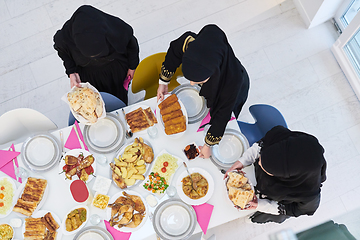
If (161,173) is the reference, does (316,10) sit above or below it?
above

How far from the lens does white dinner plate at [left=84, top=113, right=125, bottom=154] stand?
1.99 meters

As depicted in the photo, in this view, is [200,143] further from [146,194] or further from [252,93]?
[252,93]

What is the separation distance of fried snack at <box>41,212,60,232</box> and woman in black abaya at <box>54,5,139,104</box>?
92cm

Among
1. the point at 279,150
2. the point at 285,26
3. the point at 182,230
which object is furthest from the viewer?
the point at 285,26

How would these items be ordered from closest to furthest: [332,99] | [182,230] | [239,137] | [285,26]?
[182,230]
[239,137]
[332,99]
[285,26]

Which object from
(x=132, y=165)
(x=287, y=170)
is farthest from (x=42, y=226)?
(x=287, y=170)

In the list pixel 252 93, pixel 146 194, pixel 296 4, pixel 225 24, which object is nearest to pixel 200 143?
pixel 146 194

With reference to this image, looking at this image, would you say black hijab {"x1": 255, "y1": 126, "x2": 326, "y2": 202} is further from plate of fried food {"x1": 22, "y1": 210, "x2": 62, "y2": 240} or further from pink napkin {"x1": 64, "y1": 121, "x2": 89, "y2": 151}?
plate of fried food {"x1": 22, "y1": 210, "x2": 62, "y2": 240}

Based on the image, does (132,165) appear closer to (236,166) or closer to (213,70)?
(236,166)

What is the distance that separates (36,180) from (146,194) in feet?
2.50

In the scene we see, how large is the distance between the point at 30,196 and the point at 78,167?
36 cm

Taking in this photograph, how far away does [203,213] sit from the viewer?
6.09 ft

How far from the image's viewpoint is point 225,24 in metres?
3.33

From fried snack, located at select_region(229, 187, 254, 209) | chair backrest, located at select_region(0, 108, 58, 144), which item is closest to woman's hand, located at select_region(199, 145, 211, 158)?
fried snack, located at select_region(229, 187, 254, 209)
